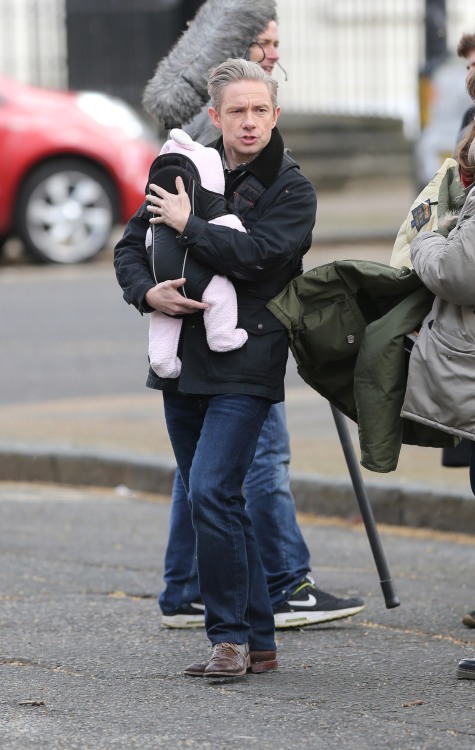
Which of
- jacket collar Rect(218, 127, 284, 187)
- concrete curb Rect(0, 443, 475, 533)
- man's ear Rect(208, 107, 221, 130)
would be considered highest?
man's ear Rect(208, 107, 221, 130)

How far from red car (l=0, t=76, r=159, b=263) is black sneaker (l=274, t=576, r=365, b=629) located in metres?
9.83

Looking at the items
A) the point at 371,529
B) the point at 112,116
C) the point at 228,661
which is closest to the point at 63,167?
the point at 112,116

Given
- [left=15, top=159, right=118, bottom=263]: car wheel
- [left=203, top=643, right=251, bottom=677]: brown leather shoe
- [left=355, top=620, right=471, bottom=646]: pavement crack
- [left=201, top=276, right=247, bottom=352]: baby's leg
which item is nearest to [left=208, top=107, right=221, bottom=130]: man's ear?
[left=201, top=276, right=247, bottom=352]: baby's leg

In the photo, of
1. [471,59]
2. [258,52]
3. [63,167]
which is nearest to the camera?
[258,52]

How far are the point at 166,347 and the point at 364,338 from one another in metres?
0.55

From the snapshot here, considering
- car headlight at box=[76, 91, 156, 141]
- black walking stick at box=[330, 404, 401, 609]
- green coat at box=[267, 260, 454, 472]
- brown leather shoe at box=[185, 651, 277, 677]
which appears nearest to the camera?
green coat at box=[267, 260, 454, 472]

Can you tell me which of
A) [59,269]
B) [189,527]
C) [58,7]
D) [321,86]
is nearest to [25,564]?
[189,527]

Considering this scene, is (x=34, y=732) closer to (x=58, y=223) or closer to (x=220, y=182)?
(x=220, y=182)

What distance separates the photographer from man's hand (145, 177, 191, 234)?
15.6 ft

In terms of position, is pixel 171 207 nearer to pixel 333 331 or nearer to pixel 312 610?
pixel 333 331

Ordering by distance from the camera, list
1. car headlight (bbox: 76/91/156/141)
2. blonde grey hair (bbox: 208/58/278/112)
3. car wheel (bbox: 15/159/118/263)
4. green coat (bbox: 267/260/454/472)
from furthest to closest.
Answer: car headlight (bbox: 76/91/156/141) < car wheel (bbox: 15/159/118/263) < blonde grey hair (bbox: 208/58/278/112) < green coat (bbox: 267/260/454/472)

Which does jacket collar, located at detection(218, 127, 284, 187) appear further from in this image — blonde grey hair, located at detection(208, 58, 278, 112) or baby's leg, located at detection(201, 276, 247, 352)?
baby's leg, located at detection(201, 276, 247, 352)

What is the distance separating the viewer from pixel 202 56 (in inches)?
215

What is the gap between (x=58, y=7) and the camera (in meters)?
20.3
